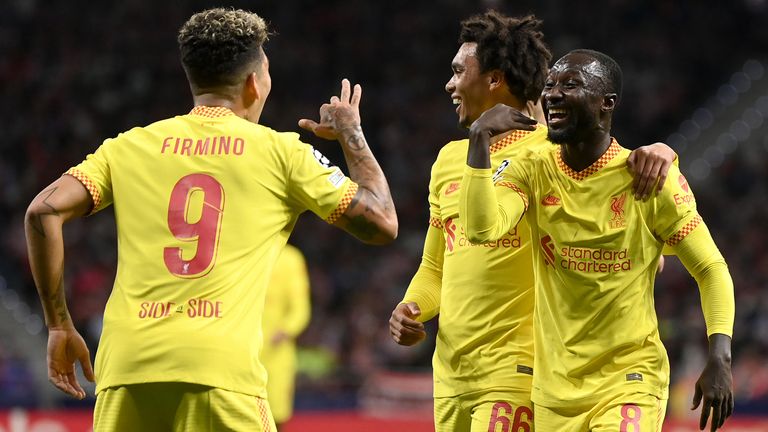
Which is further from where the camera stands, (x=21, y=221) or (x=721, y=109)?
(x=721, y=109)

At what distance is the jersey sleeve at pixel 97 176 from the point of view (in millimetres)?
4297

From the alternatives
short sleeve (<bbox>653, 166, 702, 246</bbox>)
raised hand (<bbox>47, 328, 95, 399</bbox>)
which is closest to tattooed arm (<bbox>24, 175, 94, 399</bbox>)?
raised hand (<bbox>47, 328, 95, 399</bbox>)

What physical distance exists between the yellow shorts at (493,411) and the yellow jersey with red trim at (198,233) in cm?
128

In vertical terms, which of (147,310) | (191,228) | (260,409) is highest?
(191,228)

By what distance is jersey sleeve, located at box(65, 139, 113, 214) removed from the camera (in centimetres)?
430

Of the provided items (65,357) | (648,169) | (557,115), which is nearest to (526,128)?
(557,115)

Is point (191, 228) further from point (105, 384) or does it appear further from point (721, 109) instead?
point (721, 109)

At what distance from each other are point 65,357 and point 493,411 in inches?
71.5

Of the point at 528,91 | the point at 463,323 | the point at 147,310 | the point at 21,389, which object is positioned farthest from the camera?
the point at 21,389

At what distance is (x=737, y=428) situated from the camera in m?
10.4

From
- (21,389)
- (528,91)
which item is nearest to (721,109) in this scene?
(21,389)

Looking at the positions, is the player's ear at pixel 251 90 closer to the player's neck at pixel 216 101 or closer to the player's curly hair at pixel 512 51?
the player's neck at pixel 216 101

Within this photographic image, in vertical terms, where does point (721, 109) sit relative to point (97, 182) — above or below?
above

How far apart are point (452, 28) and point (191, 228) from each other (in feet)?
56.0
